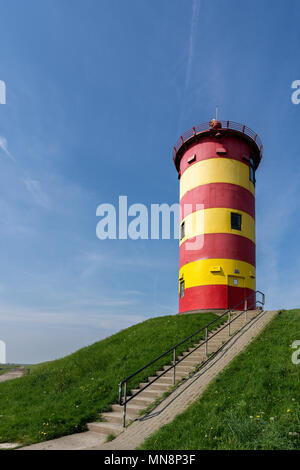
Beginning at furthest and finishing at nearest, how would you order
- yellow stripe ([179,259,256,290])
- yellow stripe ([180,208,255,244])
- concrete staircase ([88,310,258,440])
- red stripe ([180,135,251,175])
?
red stripe ([180,135,251,175]), yellow stripe ([180,208,255,244]), yellow stripe ([179,259,256,290]), concrete staircase ([88,310,258,440])

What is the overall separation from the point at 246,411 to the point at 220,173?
56.7ft

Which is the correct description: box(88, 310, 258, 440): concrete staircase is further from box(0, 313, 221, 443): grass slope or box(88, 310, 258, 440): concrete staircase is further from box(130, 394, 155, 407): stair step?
box(0, 313, 221, 443): grass slope

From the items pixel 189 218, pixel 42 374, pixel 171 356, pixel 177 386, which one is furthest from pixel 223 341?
pixel 189 218

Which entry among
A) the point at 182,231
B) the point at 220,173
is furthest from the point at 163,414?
the point at 220,173

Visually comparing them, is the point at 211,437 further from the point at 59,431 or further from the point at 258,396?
the point at 59,431

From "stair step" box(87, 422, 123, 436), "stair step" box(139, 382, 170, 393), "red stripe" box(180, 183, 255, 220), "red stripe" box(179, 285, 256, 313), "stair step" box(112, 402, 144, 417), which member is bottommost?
"stair step" box(87, 422, 123, 436)

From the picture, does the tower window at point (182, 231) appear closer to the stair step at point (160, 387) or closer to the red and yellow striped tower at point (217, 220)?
the red and yellow striped tower at point (217, 220)

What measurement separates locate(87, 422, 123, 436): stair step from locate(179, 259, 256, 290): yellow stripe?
13.1m

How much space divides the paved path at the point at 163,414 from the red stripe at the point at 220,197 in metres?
10.8

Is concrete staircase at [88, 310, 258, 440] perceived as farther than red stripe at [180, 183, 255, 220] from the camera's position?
No

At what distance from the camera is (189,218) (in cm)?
2280

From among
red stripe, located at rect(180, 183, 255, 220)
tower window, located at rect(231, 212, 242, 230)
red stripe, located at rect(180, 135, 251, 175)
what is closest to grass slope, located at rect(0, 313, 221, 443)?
tower window, located at rect(231, 212, 242, 230)

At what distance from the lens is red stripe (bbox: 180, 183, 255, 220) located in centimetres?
2181
